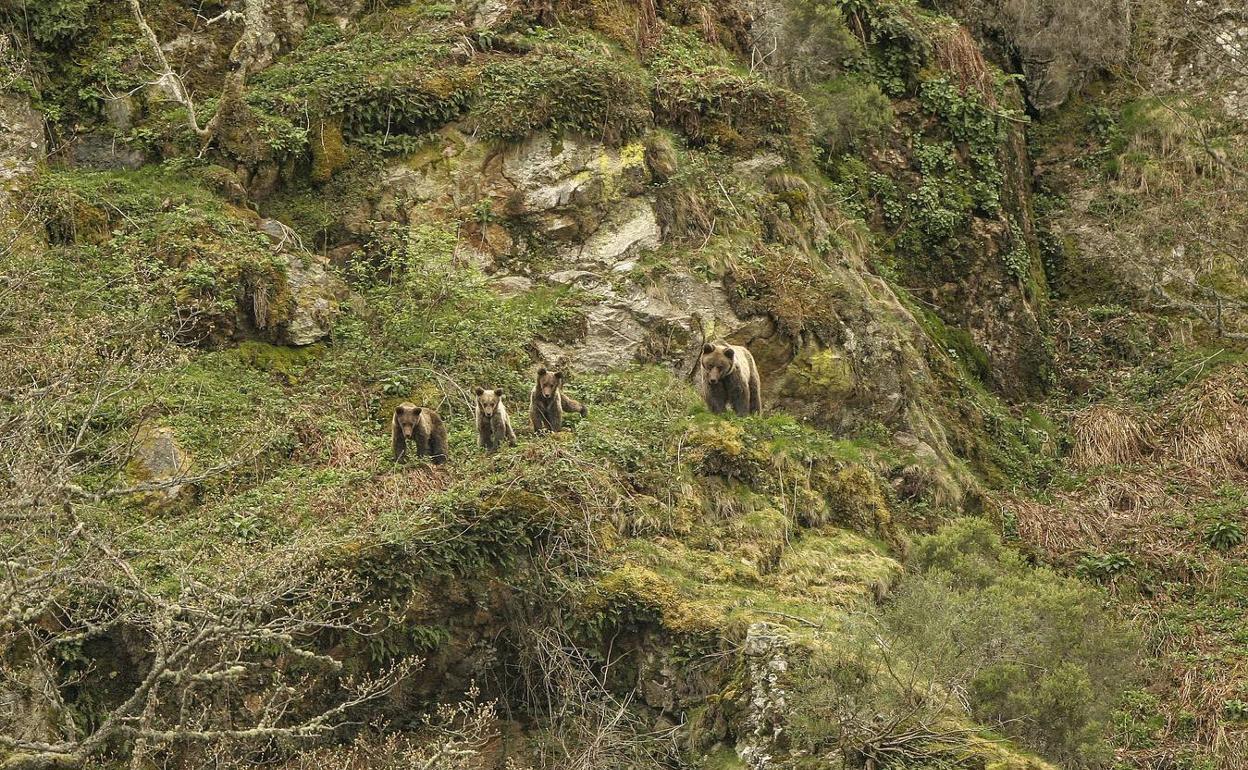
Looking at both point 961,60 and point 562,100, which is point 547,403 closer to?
point 562,100

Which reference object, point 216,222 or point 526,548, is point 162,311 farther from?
point 526,548

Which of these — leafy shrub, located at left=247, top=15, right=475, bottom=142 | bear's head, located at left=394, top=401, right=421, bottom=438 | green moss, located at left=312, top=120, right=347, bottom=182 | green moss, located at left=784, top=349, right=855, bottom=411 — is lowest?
green moss, located at left=784, top=349, right=855, bottom=411

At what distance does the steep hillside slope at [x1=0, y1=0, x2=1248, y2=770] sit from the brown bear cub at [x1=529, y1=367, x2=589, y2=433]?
0.32 metres

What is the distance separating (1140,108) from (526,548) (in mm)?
17416

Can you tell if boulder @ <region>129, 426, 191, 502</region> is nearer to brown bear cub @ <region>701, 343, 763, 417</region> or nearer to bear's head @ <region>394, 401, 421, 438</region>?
bear's head @ <region>394, 401, 421, 438</region>

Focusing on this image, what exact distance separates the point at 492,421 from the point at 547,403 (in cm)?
69

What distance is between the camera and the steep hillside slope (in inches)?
471

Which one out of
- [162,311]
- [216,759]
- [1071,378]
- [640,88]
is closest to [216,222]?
[162,311]

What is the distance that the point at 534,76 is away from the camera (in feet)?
62.3

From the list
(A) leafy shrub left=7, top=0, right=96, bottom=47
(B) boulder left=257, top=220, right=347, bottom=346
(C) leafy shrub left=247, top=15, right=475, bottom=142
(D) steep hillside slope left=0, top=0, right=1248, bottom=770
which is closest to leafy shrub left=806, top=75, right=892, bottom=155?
(D) steep hillside slope left=0, top=0, right=1248, bottom=770

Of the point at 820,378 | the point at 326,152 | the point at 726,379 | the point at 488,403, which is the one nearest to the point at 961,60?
the point at 820,378

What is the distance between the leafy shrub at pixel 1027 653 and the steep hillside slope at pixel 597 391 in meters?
0.05

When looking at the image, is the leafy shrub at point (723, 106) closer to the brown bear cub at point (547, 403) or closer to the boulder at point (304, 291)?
the boulder at point (304, 291)

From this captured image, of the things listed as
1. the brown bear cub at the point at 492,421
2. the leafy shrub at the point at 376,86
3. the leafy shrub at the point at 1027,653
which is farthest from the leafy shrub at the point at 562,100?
the leafy shrub at the point at 1027,653
